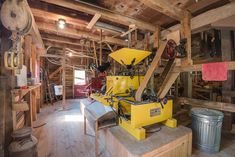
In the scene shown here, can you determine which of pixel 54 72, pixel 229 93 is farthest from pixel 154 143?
pixel 54 72

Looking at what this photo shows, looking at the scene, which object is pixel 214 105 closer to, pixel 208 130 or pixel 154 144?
pixel 208 130

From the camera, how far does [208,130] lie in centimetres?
218

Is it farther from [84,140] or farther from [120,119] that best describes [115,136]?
[84,140]

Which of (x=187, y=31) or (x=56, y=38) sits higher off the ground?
(x=56, y=38)

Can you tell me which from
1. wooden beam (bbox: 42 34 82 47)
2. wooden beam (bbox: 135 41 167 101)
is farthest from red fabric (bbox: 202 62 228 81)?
wooden beam (bbox: 42 34 82 47)

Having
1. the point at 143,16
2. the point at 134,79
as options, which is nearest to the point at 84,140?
the point at 134,79

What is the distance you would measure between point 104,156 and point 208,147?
1800 millimetres

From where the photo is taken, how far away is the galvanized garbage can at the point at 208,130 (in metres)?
2.15

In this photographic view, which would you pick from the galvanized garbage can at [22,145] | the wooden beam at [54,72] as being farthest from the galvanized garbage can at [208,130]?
the wooden beam at [54,72]

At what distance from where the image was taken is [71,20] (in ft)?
9.93

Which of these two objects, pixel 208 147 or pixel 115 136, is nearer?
pixel 115 136

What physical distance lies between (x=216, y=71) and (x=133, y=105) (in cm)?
138

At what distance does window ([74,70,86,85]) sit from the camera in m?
7.99

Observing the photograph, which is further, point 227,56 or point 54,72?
point 54,72
